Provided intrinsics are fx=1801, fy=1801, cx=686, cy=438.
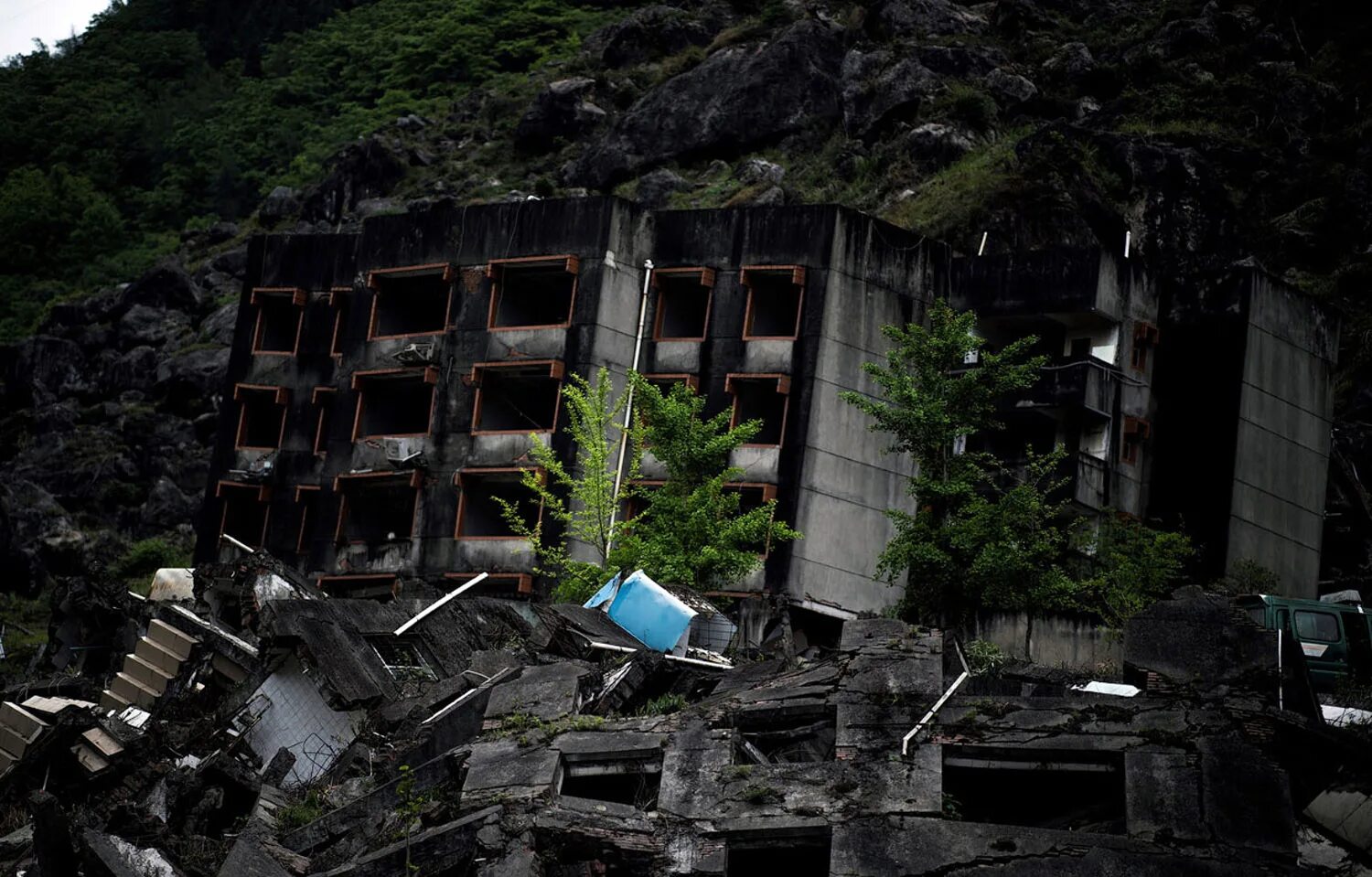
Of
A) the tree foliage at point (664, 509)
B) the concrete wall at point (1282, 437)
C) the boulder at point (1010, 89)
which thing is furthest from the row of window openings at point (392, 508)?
the boulder at point (1010, 89)

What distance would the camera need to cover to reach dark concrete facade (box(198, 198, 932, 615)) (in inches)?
1810

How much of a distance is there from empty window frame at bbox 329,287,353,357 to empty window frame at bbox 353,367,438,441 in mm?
2780

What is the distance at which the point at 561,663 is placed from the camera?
966 inches

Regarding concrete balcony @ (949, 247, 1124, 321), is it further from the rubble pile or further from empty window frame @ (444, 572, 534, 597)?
the rubble pile

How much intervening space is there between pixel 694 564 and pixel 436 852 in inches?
671

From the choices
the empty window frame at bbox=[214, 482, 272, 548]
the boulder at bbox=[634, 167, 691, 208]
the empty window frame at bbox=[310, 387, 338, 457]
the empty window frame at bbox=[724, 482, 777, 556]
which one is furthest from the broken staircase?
the boulder at bbox=[634, 167, 691, 208]

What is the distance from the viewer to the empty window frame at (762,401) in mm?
46344

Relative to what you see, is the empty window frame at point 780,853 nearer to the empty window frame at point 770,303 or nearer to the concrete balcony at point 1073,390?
the empty window frame at point 770,303

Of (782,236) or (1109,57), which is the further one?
(1109,57)

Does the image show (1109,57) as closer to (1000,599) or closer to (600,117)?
(600,117)

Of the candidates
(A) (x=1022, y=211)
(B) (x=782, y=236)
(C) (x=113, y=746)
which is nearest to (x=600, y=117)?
(A) (x=1022, y=211)

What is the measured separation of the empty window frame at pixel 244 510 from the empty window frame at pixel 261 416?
1.54 m

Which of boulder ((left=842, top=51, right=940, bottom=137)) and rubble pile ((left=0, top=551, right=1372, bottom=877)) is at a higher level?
boulder ((left=842, top=51, right=940, bottom=137))

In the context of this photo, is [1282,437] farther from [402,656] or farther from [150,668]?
[150,668]
